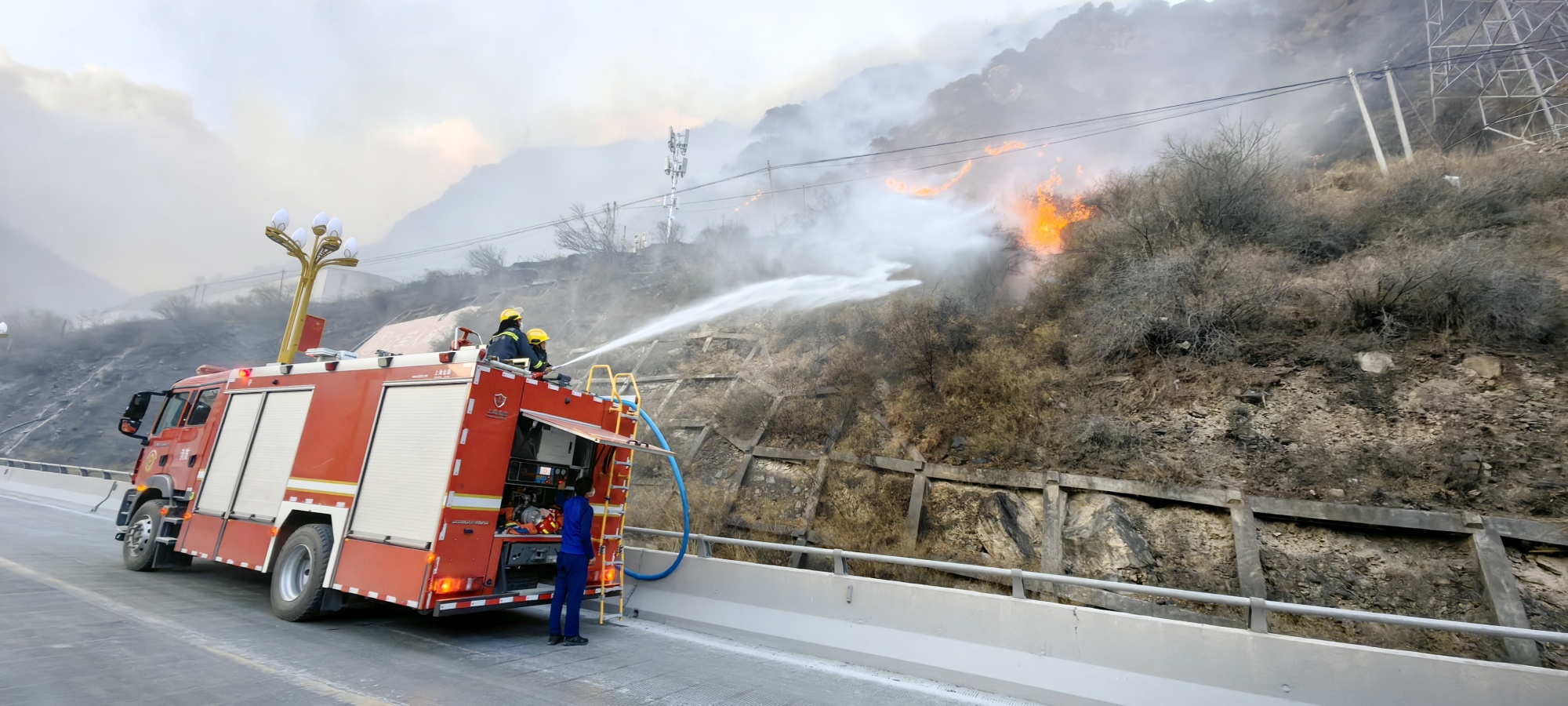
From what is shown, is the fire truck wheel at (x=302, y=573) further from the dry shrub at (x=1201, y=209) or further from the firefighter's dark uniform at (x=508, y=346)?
the dry shrub at (x=1201, y=209)

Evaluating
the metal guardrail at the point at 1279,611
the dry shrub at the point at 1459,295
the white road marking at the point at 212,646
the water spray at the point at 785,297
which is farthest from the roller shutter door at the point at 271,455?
the dry shrub at the point at 1459,295

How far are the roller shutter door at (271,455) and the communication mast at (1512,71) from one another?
84.3 ft

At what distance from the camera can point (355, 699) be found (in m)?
4.32

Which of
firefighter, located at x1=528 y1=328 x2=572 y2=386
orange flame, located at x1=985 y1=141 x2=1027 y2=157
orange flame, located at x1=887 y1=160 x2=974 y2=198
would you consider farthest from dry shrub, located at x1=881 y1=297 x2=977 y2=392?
orange flame, located at x1=985 y1=141 x2=1027 y2=157

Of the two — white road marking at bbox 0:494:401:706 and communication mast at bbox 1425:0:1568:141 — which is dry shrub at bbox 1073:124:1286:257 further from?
white road marking at bbox 0:494:401:706

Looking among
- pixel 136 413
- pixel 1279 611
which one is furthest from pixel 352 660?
pixel 136 413

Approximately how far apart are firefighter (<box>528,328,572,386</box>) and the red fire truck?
149 mm

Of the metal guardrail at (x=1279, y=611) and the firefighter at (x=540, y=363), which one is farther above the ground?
the firefighter at (x=540, y=363)

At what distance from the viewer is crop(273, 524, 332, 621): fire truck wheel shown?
6.44 meters

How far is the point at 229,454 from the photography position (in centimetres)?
820

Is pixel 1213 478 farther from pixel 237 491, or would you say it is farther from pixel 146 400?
pixel 146 400

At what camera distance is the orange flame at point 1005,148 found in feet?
139

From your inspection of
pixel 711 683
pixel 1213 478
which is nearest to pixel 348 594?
pixel 711 683

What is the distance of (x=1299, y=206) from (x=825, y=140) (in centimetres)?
9338
